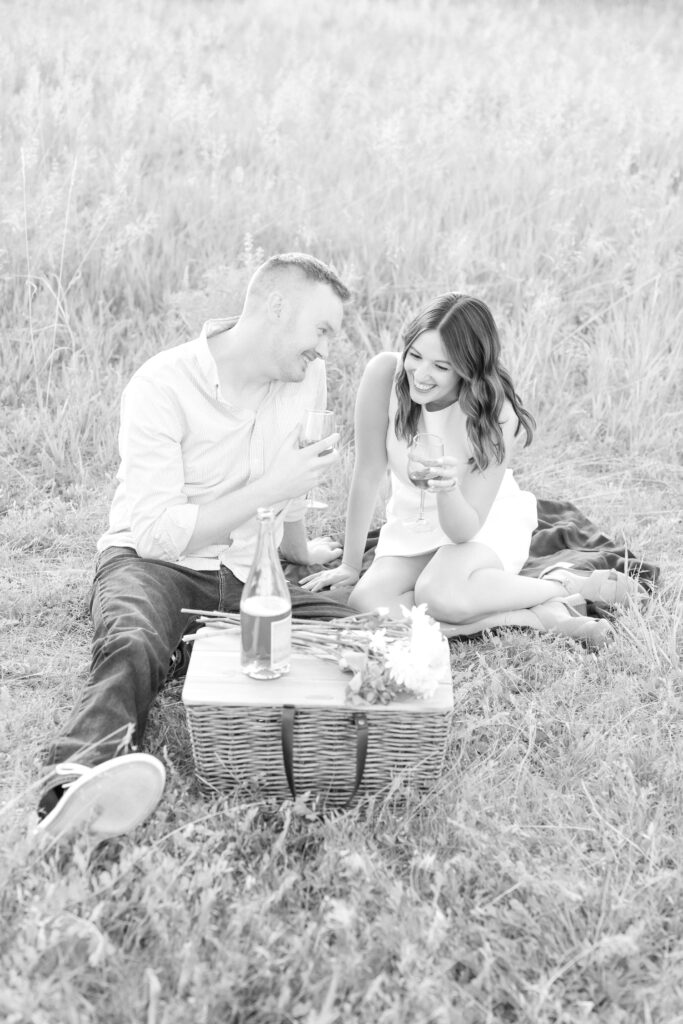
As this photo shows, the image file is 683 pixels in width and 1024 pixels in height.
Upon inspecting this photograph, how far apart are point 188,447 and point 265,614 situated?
1.08m

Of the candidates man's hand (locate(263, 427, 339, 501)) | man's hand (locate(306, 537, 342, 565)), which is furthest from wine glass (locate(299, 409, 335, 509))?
man's hand (locate(306, 537, 342, 565))

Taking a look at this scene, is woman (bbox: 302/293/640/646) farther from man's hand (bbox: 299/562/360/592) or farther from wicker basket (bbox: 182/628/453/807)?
wicker basket (bbox: 182/628/453/807)

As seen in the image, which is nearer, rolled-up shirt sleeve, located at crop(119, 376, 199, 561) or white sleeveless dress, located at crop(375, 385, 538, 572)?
rolled-up shirt sleeve, located at crop(119, 376, 199, 561)

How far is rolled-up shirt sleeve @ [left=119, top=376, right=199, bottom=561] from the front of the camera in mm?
3424

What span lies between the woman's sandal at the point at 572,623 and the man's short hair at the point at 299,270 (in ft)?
4.98

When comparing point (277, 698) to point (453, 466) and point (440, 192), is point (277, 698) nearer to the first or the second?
point (453, 466)

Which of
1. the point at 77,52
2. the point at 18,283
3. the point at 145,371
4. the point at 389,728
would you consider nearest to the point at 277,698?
the point at 389,728

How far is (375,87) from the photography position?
935 cm

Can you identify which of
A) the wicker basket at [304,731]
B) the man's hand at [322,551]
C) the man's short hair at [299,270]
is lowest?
the man's hand at [322,551]

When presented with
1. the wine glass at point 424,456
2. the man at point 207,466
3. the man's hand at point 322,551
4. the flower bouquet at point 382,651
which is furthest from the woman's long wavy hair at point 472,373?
the flower bouquet at point 382,651

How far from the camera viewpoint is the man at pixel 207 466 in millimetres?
3207

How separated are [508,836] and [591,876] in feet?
0.86

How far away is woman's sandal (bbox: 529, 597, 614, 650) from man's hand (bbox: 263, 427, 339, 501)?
1.18 m

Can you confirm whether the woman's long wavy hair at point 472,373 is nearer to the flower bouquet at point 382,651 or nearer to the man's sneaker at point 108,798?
the flower bouquet at point 382,651
